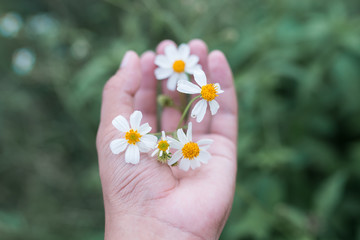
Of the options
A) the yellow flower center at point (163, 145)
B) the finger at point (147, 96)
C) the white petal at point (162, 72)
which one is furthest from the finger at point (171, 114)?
the yellow flower center at point (163, 145)

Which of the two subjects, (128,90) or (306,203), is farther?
(306,203)

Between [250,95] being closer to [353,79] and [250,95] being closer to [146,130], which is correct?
[353,79]

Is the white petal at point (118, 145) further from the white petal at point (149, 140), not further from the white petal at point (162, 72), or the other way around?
the white petal at point (162, 72)

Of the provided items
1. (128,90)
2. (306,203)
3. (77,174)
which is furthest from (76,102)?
(306,203)

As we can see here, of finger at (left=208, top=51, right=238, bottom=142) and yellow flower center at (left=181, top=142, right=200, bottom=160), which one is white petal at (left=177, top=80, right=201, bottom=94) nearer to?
yellow flower center at (left=181, top=142, right=200, bottom=160)

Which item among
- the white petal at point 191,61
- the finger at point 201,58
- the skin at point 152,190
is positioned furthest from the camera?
the finger at point 201,58

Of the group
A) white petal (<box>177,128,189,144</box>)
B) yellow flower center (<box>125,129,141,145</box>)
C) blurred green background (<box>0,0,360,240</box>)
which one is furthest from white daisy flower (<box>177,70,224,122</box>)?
blurred green background (<box>0,0,360,240</box>)

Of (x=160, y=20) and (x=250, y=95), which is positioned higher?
(x=160, y=20)

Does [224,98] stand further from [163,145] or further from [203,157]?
[163,145]
